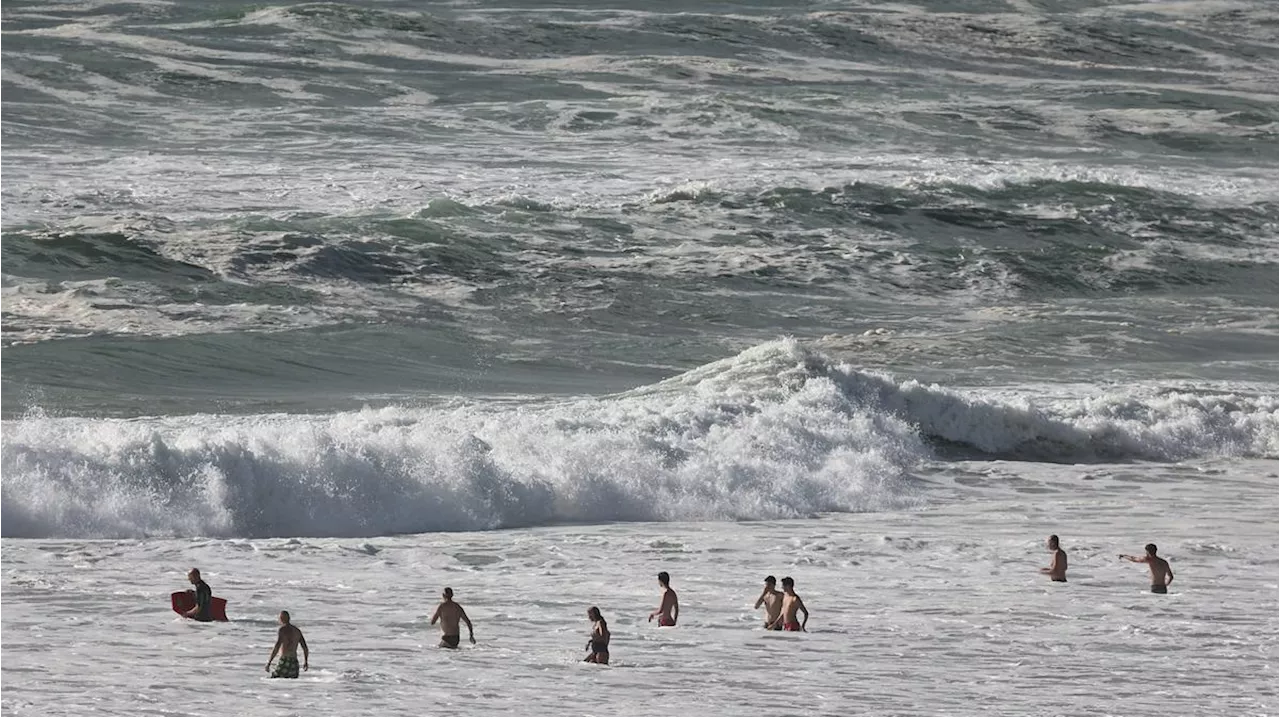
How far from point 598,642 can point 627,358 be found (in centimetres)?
1258

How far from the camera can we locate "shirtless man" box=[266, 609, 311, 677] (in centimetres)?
1195

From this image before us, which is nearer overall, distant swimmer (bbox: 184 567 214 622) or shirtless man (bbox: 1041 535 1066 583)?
distant swimmer (bbox: 184 567 214 622)

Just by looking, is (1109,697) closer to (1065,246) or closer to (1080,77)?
(1065,246)

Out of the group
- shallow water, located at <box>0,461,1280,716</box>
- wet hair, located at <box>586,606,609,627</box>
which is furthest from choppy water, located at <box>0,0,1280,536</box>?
wet hair, located at <box>586,606,609,627</box>

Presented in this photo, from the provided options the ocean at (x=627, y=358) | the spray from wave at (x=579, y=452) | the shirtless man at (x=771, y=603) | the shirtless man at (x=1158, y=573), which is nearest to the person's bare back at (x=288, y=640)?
the ocean at (x=627, y=358)

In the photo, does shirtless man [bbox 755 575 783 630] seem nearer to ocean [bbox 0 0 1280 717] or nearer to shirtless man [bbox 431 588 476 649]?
ocean [bbox 0 0 1280 717]

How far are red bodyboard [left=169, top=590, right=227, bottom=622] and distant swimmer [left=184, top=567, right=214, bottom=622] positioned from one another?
1.0 inches

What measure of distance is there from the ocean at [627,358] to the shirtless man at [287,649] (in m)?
0.16

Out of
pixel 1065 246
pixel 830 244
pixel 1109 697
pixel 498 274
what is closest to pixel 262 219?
pixel 498 274

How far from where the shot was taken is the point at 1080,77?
49250 mm

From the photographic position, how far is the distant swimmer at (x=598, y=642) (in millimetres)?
12664

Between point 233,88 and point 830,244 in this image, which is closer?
point 830,244

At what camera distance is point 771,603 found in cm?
1384

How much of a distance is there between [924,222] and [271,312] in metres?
13.4
